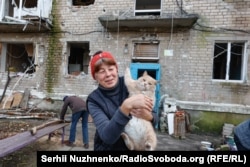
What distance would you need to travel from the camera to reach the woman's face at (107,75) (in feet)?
4.54

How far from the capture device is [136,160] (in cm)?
131

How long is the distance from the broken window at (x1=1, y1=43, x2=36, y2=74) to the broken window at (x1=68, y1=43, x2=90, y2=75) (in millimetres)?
1722

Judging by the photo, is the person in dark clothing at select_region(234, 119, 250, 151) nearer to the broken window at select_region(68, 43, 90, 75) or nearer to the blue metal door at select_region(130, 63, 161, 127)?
the blue metal door at select_region(130, 63, 161, 127)

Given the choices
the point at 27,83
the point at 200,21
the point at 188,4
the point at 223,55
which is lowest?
the point at 27,83

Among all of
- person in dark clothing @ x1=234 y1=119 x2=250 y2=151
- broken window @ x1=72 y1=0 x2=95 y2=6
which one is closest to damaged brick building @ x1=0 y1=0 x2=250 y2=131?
broken window @ x1=72 y1=0 x2=95 y2=6

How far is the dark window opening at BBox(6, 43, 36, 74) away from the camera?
34.3ft

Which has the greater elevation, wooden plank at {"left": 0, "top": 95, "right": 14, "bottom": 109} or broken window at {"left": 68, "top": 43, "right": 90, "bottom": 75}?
broken window at {"left": 68, "top": 43, "right": 90, "bottom": 75}

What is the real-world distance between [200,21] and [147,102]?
794 centimetres

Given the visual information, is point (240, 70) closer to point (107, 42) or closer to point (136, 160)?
point (107, 42)

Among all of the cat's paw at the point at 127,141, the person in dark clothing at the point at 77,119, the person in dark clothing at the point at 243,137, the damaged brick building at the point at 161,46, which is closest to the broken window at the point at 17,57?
the damaged brick building at the point at 161,46

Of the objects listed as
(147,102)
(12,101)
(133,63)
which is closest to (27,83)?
(12,101)

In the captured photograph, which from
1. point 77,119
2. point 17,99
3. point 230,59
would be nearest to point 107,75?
point 77,119

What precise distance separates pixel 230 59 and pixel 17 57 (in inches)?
381

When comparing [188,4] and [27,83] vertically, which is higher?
[188,4]
